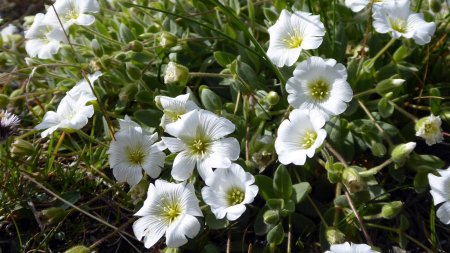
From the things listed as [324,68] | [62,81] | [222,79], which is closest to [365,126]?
[324,68]

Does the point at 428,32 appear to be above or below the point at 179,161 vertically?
above

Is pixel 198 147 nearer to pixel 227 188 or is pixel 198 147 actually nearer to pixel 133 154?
pixel 227 188

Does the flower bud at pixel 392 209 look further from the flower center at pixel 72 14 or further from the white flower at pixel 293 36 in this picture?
the flower center at pixel 72 14

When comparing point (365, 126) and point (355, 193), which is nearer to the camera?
point (355, 193)

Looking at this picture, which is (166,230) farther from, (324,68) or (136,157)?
(324,68)

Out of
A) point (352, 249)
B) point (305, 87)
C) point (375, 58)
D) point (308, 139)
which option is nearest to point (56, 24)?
point (305, 87)

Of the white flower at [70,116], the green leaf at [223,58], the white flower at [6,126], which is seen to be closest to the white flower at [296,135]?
the green leaf at [223,58]

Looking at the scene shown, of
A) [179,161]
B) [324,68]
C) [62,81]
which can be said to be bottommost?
[62,81]

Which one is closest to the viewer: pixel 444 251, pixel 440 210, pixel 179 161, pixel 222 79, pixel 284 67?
pixel 440 210
